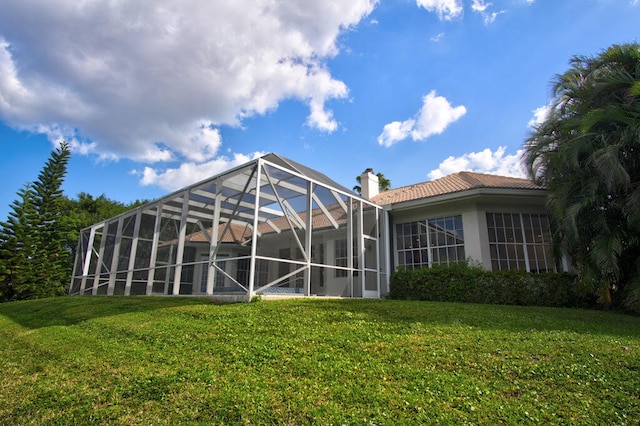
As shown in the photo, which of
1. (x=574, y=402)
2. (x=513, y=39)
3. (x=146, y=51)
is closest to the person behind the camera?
(x=574, y=402)

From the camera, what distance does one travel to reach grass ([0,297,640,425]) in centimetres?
321

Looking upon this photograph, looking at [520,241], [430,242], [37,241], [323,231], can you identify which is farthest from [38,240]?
[520,241]

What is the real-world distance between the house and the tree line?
7277 mm

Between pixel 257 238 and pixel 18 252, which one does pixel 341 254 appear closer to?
pixel 257 238

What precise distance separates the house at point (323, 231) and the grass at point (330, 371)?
3963 mm

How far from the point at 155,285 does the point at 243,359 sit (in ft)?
33.1

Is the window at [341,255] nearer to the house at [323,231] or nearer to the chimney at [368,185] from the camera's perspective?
the house at [323,231]

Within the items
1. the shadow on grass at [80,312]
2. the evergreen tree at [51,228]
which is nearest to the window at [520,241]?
the shadow on grass at [80,312]

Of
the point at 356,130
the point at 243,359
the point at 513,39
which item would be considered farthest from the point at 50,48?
the point at 513,39

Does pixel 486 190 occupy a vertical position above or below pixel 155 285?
above

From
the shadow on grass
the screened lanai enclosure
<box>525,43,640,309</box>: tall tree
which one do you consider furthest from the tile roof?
the shadow on grass

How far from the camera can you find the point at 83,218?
1126 inches

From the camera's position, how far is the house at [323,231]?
11.0 m

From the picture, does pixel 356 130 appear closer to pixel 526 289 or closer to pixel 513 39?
pixel 513 39
